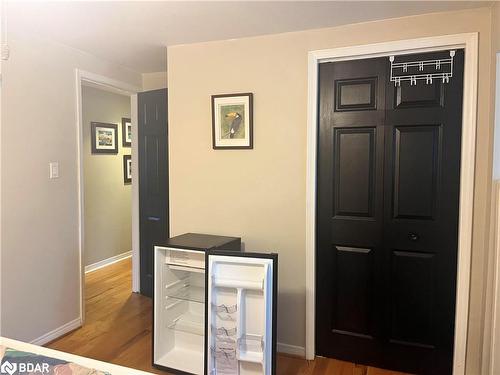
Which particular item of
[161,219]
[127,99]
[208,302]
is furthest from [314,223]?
[127,99]

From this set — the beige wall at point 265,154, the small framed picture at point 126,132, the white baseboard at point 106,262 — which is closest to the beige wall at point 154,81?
the beige wall at point 265,154

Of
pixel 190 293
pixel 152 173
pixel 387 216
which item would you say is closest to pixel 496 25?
pixel 387 216

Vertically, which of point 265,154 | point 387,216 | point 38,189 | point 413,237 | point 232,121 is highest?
point 232,121

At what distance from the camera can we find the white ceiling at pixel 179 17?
208 centimetres

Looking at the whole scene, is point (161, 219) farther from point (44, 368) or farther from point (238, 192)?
point (44, 368)

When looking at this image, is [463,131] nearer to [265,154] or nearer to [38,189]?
[265,154]

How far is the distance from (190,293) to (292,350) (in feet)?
2.75

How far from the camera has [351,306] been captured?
253 centimetres

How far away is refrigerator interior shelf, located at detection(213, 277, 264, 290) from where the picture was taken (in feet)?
7.15

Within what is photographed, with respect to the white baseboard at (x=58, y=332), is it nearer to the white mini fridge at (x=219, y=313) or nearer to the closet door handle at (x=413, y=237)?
the white mini fridge at (x=219, y=313)

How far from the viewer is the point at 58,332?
286cm

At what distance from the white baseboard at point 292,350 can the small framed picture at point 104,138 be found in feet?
11.1

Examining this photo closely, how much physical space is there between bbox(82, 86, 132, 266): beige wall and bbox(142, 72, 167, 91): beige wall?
1188 millimetres

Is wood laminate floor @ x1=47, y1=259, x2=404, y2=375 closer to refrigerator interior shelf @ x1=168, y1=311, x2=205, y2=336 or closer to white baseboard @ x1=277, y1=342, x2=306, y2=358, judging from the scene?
white baseboard @ x1=277, y1=342, x2=306, y2=358
